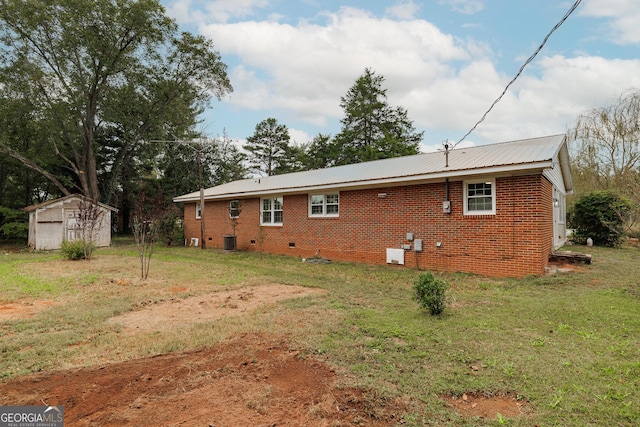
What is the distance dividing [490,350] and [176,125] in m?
26.3

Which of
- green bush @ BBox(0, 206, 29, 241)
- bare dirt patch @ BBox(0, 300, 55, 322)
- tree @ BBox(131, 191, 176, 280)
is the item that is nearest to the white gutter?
tree @ BBox(131, 191, 176, 280)

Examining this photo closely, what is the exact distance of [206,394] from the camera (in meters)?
2.78

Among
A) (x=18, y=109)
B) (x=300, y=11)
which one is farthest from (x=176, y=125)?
(x=300, y=11)

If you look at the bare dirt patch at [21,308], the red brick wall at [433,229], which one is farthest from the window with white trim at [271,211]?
the bare dirt patch at [21,308]

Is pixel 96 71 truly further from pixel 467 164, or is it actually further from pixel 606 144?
pixel 606 144

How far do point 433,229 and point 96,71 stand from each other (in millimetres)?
21499

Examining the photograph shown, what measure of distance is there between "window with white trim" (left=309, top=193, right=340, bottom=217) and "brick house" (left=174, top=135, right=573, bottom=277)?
0.04m

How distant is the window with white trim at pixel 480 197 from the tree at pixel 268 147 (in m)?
29.5

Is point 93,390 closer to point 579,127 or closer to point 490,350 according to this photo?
point 490,350

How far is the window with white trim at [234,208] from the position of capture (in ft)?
55.0

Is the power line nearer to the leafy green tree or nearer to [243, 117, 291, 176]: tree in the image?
the leafy green tree

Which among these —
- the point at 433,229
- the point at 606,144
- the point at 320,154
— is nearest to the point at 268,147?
the point at 320,154

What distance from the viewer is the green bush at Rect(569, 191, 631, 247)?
14125 millimetres

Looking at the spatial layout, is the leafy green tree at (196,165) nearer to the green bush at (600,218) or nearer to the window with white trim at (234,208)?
the window with white trim at (234,208)
